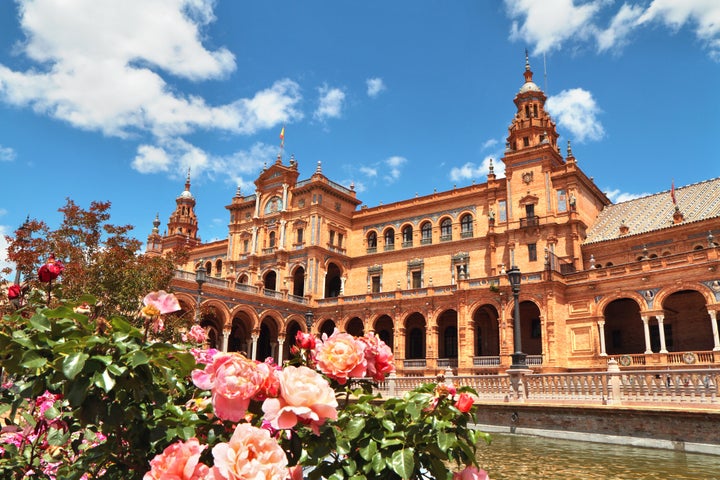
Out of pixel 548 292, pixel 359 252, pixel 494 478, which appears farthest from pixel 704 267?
pixel 359 252

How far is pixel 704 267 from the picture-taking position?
82.5 feet

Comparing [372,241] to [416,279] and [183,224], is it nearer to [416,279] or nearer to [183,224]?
[416,279]

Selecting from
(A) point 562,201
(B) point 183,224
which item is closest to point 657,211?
(A) point 562,201

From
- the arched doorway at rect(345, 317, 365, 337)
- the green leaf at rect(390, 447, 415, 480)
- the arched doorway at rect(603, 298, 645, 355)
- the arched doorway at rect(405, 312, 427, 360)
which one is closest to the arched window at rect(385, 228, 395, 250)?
the arched doorway at rect(345, 317, 365, 337)

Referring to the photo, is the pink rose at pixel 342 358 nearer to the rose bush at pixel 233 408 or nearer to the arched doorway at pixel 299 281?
the rose bush at pixel 233 408

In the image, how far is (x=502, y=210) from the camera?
37250mm

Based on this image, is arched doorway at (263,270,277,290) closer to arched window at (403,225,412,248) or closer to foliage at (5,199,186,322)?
arched window at (403,225,412,248)

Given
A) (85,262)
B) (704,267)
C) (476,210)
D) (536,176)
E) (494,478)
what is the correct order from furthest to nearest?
(476,210), (536,176), (704,267), (85,262), (494,478)

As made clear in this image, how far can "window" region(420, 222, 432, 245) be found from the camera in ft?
136

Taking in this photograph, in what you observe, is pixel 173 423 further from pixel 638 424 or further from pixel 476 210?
pixel 476 210

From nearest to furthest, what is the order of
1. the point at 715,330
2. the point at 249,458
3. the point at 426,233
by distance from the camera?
the point at 249,458 → the point at 715,330 → the point at 426,233

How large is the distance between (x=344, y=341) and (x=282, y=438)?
55 cm

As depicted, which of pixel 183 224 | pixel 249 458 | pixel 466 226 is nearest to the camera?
pixel 249 458

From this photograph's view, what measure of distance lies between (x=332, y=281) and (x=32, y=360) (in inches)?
1721
